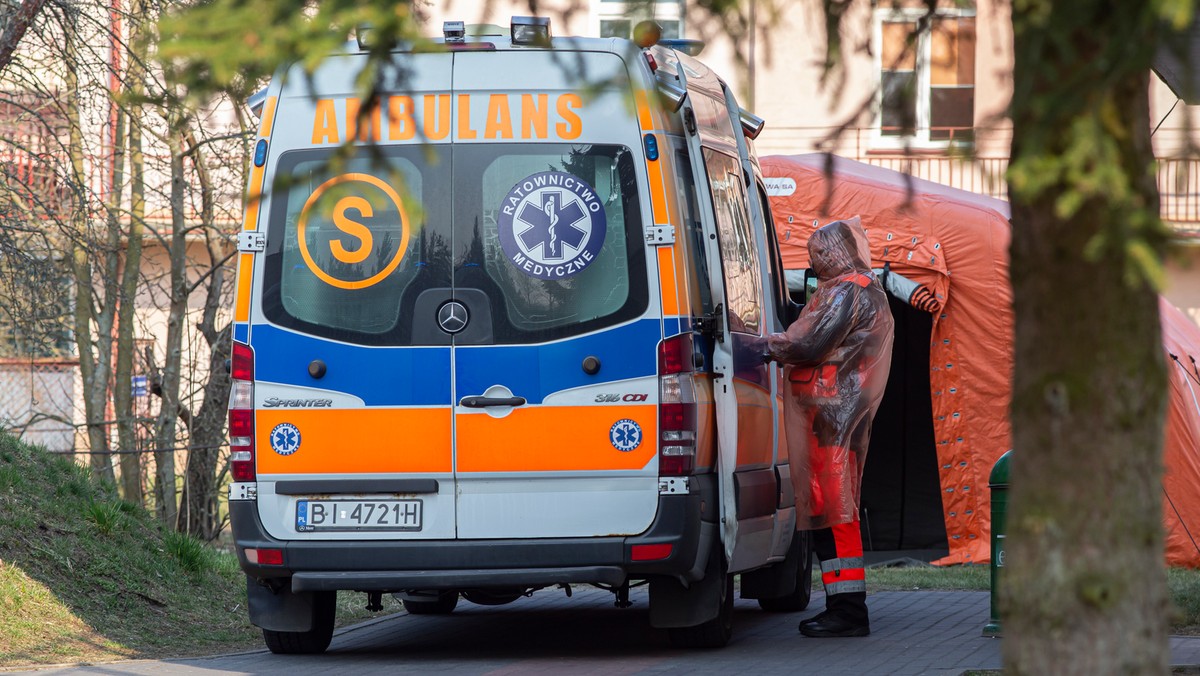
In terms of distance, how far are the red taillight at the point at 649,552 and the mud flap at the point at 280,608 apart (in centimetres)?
159

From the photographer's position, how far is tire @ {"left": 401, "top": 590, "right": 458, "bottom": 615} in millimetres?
9859

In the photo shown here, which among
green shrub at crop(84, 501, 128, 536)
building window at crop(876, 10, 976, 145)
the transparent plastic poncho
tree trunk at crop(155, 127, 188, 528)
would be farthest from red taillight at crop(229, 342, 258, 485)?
tree trunk at crop(155, 127, 188, 528)

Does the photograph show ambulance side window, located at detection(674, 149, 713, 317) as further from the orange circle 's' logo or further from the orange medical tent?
the orange medical tent

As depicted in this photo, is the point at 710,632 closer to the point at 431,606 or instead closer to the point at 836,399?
the point at 836,399

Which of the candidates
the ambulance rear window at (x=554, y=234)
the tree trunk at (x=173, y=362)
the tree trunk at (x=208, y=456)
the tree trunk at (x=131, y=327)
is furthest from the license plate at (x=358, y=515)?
the tree trunk at (x=173, y=362)

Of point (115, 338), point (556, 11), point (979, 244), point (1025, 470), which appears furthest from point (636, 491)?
point (115, 338)

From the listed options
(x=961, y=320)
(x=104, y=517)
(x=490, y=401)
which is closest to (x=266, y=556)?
(x=490, y=401)

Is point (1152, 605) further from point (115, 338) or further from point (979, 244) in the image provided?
point (115, 338)

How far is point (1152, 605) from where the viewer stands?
3455mm

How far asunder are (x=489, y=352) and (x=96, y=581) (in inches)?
125

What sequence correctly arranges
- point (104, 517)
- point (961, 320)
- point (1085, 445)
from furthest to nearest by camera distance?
1. point (961, 320)
2. point (104, 517)
3. point (1085, 445)

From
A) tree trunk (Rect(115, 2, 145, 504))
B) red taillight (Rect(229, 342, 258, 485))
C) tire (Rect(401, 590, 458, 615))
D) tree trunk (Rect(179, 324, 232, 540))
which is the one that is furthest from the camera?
tree trunk (Rect(179, 324, 232, 540))

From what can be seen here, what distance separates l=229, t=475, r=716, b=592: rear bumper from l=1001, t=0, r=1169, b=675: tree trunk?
348cm

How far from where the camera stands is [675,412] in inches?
273
